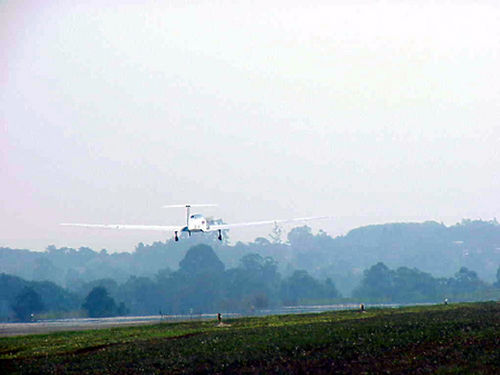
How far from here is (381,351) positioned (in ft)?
213

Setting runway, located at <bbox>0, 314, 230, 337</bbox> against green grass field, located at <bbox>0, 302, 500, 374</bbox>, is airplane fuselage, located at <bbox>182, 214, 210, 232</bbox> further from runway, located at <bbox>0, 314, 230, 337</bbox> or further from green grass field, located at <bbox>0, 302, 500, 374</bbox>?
green grass field, located at <bbox>0, 302, 500, 374</bbox>

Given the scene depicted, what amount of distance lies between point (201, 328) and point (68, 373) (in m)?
34.7

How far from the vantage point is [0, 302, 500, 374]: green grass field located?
6003cm

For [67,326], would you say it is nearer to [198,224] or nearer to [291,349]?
[198,224]

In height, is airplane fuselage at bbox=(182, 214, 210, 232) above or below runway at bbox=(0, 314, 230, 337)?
above

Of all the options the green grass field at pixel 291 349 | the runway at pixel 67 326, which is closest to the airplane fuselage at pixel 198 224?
the runway at pixel 67 326

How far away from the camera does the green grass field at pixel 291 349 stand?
60031 mm

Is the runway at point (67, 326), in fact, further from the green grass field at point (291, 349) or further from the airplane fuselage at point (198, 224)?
the green grass field at point (291, 349)

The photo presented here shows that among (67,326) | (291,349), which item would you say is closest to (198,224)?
(67,326)

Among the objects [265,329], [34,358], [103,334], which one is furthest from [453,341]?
[103,334]

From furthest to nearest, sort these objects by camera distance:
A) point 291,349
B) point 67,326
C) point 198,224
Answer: point 67,326, point 198,224, point 291,349

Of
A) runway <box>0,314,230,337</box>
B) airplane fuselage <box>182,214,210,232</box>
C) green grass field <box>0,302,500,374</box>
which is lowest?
green grass field <box>0,302,500,374</box>

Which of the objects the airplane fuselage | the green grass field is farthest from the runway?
the green grass field

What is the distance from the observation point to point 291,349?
6956cm
